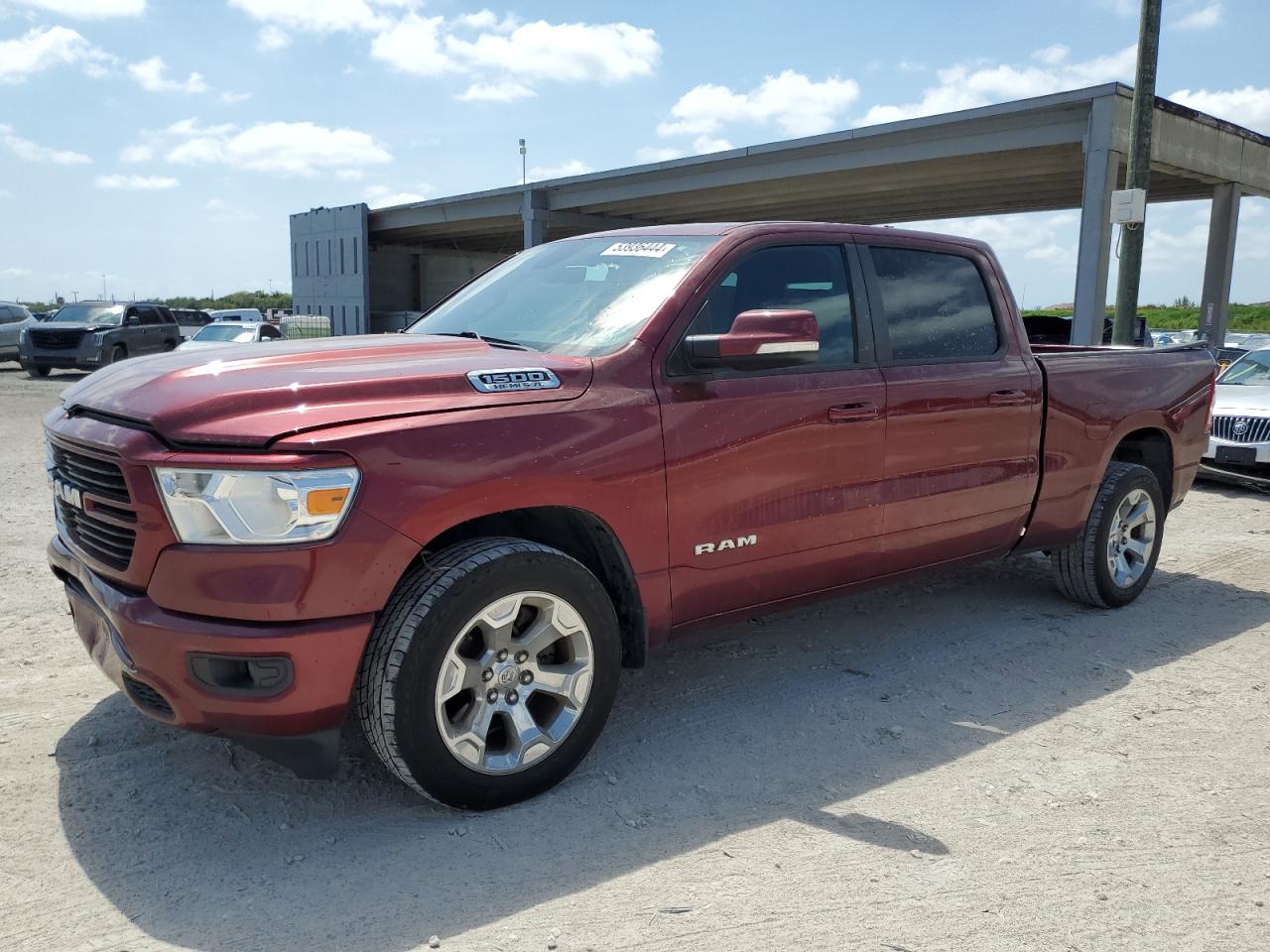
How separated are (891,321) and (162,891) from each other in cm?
338

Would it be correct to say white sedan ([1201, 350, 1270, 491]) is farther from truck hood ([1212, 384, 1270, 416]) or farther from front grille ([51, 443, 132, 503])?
front grille ([51, 443, 132, 503])

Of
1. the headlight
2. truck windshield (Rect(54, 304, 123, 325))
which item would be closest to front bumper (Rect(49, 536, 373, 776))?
the headlight

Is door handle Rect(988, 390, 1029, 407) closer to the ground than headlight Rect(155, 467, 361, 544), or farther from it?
farther from it

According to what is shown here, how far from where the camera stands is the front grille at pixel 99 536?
2.94 metres

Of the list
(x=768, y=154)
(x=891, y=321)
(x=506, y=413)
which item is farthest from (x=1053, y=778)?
(x=768, y=154)

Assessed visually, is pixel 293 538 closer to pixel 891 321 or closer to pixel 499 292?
pixel 499 292

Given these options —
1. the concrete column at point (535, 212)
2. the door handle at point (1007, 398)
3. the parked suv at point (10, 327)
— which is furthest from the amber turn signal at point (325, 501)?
the concrete column at point (535, 212)

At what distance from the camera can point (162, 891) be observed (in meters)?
2.77

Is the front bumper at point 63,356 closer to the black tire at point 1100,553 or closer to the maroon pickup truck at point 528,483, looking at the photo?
the maroon pickup truck at point 528,483

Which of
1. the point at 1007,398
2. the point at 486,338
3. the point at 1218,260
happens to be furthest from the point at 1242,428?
the point at 1218,260

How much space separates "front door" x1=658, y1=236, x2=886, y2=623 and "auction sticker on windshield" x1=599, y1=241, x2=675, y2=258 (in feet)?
1.02

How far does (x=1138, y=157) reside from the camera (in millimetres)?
11461

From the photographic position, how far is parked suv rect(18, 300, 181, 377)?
22.6 metres

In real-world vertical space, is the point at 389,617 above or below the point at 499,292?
below
